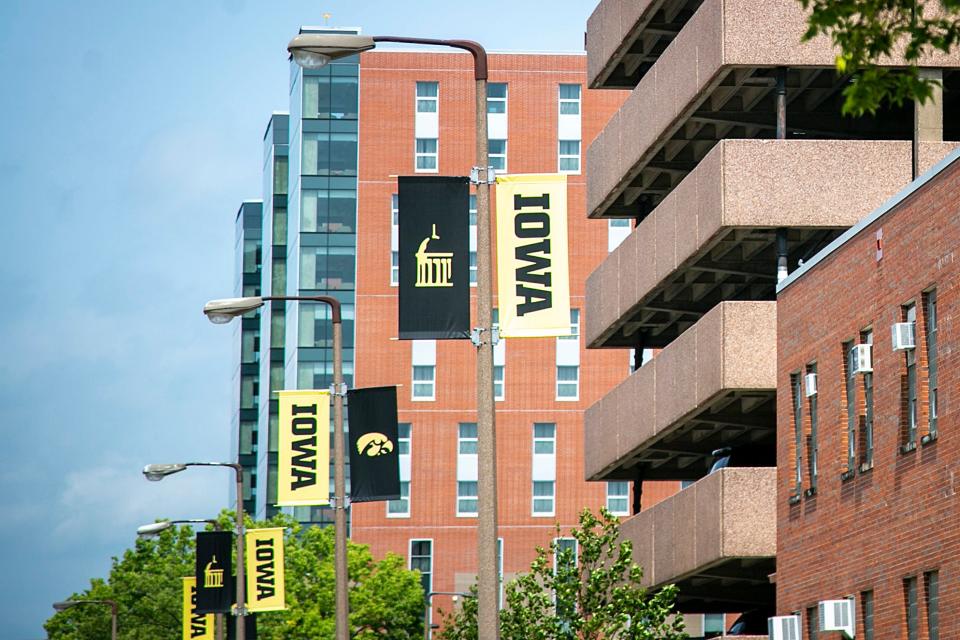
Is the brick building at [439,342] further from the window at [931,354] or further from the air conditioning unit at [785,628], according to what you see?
the window at [931,354]

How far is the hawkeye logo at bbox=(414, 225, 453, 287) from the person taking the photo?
67.8 feet

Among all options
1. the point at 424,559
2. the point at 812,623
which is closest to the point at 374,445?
the point at 812,623

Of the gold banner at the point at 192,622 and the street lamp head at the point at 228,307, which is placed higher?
the street lamp head at the point at 228,307

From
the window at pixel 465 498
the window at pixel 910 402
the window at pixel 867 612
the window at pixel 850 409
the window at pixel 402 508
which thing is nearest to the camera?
the window at pixel 910 402

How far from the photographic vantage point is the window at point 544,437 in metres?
93.5

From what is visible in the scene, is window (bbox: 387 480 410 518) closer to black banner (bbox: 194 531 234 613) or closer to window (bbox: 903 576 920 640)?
black banner (bbox: 194 531 234 613)

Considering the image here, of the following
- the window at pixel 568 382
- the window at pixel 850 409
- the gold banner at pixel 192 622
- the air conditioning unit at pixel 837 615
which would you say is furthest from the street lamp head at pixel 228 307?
the window at pixel 568 382

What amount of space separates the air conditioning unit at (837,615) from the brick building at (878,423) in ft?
0.57

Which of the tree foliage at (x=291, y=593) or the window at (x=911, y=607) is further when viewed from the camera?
the tree foliage at (x=291, y=593)

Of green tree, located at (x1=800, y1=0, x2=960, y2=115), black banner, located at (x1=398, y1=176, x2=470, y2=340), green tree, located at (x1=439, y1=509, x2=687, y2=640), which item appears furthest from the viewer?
green tree, located at (x1=439, y1=509, x2=687, y2=640)

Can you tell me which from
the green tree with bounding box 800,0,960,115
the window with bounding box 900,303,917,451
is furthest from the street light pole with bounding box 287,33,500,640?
the green tree with bounding box 800,0,960,115

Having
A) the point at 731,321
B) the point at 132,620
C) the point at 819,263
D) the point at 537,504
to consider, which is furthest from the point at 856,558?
the point at 537,504

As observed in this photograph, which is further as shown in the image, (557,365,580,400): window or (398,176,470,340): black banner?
(557,365,580,400): window

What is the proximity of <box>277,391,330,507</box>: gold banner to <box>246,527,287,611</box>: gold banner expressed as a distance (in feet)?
42.3
